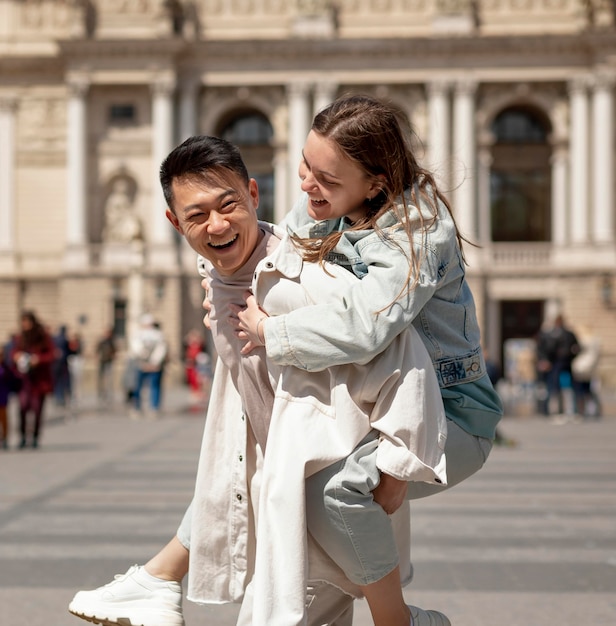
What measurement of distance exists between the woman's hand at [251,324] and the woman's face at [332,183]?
329 mm

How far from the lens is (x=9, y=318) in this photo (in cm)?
4347

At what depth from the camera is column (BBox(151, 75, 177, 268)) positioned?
40719 mm

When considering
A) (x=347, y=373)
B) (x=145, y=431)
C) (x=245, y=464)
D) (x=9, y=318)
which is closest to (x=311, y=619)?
(x=245, y=464)

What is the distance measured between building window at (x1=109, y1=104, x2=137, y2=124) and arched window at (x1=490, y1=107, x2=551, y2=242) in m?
13.2

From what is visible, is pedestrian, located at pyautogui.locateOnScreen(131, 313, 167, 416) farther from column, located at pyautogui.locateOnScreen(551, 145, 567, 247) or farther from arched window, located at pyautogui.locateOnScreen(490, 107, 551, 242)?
arched window, located at pyautogui.locateOnScreen(490, 107, 551, 242)

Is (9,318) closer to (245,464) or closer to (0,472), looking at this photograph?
(0,472)

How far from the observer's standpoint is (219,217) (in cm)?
358

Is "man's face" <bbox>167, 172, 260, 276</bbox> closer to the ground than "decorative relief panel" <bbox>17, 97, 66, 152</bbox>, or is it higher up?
closer to the ground

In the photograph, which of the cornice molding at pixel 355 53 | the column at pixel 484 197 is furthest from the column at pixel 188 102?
the column at pixel 484 197

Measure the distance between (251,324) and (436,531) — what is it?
5084mm

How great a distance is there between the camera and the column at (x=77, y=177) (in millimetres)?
41406

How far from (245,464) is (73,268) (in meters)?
38.6

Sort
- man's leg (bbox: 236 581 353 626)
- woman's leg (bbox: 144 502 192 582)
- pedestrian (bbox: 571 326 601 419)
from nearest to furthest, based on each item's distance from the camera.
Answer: man's leg (bbox: 236 581 353 626) < woman's leg (bbox: 144 502 192 582) < pedestrian (bbox: 571 326 601 419)

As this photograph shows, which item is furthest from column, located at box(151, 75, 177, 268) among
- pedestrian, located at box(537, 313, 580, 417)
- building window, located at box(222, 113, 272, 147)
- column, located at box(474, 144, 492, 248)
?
pedestrian, located at box(537, 313, 580, 417)
